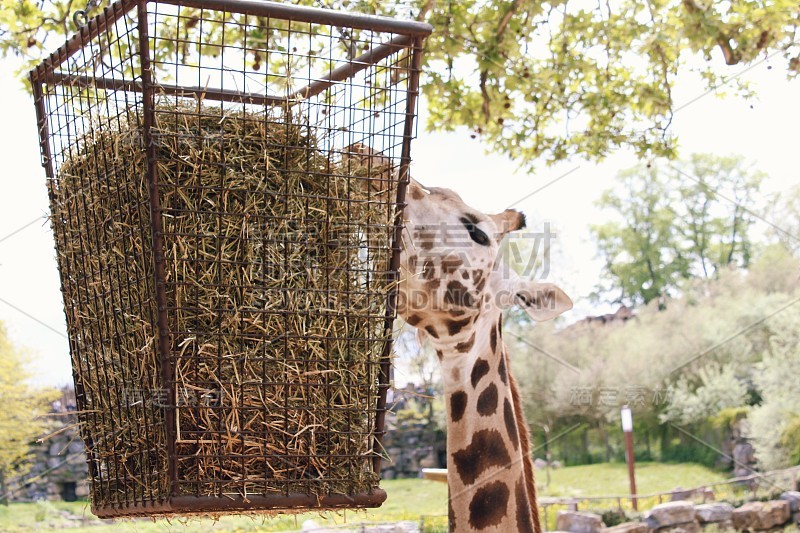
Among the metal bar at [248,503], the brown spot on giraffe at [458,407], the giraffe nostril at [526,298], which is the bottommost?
the metal bar at [248,503]

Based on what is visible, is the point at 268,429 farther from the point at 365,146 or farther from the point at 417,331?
the point at 417,331

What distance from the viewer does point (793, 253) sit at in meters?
22.0

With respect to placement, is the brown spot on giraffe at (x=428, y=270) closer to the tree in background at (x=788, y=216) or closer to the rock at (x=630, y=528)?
the rock at (x=630, y=528)

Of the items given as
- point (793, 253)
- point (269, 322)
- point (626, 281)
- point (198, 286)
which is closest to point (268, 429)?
point (269, 322)

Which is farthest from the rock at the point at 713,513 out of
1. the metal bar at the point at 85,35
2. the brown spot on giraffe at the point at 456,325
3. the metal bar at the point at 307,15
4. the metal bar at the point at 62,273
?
the metal bar at the point at 85,35

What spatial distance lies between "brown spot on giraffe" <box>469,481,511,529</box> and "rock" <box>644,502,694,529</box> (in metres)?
6.94

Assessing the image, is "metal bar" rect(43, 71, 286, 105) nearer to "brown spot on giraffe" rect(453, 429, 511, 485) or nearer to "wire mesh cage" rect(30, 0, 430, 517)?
"wire mesh cage" rect(30, 0, 430, 517)

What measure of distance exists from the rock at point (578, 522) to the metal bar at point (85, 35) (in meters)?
7.49

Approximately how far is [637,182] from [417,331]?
94.7 feet

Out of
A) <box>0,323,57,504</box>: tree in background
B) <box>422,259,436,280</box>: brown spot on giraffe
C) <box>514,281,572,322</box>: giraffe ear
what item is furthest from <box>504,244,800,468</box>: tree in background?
<box>422,259,436,280</box>: brown spot on giraffe

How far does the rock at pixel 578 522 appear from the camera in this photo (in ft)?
28.3

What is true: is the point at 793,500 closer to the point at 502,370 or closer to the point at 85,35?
the point at 502,370

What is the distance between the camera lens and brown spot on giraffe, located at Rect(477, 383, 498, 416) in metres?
2.83

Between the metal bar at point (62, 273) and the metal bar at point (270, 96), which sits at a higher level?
the metal bar at point (270, 96)
